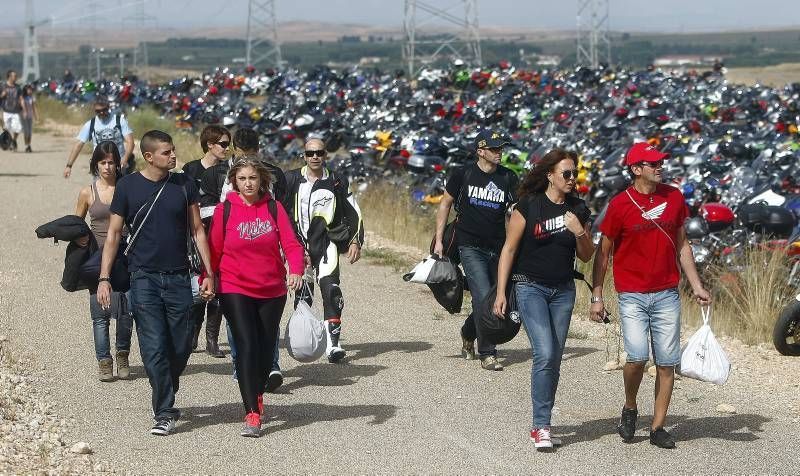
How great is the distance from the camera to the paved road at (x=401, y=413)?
779cm

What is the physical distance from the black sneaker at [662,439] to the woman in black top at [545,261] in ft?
1.75

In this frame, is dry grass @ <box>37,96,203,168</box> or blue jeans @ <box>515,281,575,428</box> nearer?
blue jeans @ <box>515,281,575,428</box>

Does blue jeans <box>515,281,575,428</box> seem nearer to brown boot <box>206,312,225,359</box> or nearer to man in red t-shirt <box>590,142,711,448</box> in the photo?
man in red t-shirt <box>590,142,711,448</box>

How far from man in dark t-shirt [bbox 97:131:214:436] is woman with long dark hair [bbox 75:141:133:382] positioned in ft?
4.58

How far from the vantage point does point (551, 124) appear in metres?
25.7

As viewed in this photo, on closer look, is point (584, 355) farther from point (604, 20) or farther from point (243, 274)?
point (604, 20)

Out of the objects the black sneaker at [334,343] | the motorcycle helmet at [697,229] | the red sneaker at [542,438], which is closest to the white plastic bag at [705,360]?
the red sneaker at [542,438]

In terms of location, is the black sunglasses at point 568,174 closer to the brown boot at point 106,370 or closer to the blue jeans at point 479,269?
the blue jeans at point 479,269

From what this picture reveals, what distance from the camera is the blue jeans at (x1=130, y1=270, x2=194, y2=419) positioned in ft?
27.0

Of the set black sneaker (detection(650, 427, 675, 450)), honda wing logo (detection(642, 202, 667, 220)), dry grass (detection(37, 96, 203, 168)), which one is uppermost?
honda wing logo (detection(642, 202, 667, 220))

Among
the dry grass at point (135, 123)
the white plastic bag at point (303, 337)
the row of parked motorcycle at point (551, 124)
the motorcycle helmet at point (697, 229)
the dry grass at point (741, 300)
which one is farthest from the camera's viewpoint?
the dry grass at point (135, 123)

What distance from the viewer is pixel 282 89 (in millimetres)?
39719

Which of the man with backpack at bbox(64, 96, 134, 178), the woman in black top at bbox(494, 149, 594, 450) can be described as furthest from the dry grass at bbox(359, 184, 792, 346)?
the man with backpack at bbox(64, 96, 134, 178)

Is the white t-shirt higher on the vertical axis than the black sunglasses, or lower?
lower
